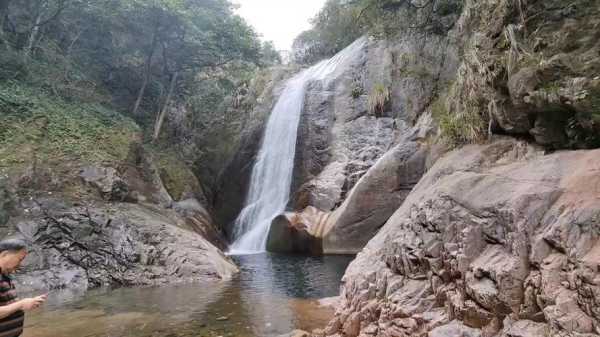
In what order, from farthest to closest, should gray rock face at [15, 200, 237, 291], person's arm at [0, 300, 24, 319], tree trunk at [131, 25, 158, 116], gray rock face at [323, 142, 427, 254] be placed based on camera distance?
tree trunk at [131, 25, 158, 116] → gray rock face at [323, 142, 427, 254] → gray rock face at [15, 200, 237, 291] → person's arm at [0, 300, 24, 319]

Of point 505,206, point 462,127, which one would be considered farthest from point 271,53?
point 505,206

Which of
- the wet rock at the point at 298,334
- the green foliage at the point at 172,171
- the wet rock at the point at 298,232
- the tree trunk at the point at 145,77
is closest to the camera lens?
the wet rock at the point at 298,334

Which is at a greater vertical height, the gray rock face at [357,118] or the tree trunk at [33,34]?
the tree trunk at [33,34]

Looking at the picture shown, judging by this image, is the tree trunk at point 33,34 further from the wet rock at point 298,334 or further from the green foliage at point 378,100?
the wet rock at point 298,334

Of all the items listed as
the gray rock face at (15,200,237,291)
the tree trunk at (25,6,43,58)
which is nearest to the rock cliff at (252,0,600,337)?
the gray rock face at (15,200,237,291)

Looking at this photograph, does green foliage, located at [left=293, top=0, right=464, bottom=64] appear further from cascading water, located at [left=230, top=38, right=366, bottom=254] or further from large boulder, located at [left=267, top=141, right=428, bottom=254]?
cascading water, located at [left=230, top=38, right=366, bottom=254]

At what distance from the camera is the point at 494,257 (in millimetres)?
4066

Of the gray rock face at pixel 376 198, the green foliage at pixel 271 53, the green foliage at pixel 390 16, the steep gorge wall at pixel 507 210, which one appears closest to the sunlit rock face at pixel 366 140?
the gray rock face at pixel 376 198

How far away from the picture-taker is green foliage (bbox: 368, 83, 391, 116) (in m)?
17.6

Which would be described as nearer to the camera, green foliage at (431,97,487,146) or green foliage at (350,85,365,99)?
green foliage at (431,97,487,146)

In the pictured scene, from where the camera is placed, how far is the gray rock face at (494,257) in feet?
10.6

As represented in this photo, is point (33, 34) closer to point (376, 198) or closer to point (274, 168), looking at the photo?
point (274, 168)

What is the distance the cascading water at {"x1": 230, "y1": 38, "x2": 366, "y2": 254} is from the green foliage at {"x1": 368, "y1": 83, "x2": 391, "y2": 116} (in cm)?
334

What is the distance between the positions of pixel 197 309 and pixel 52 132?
28.9ft
